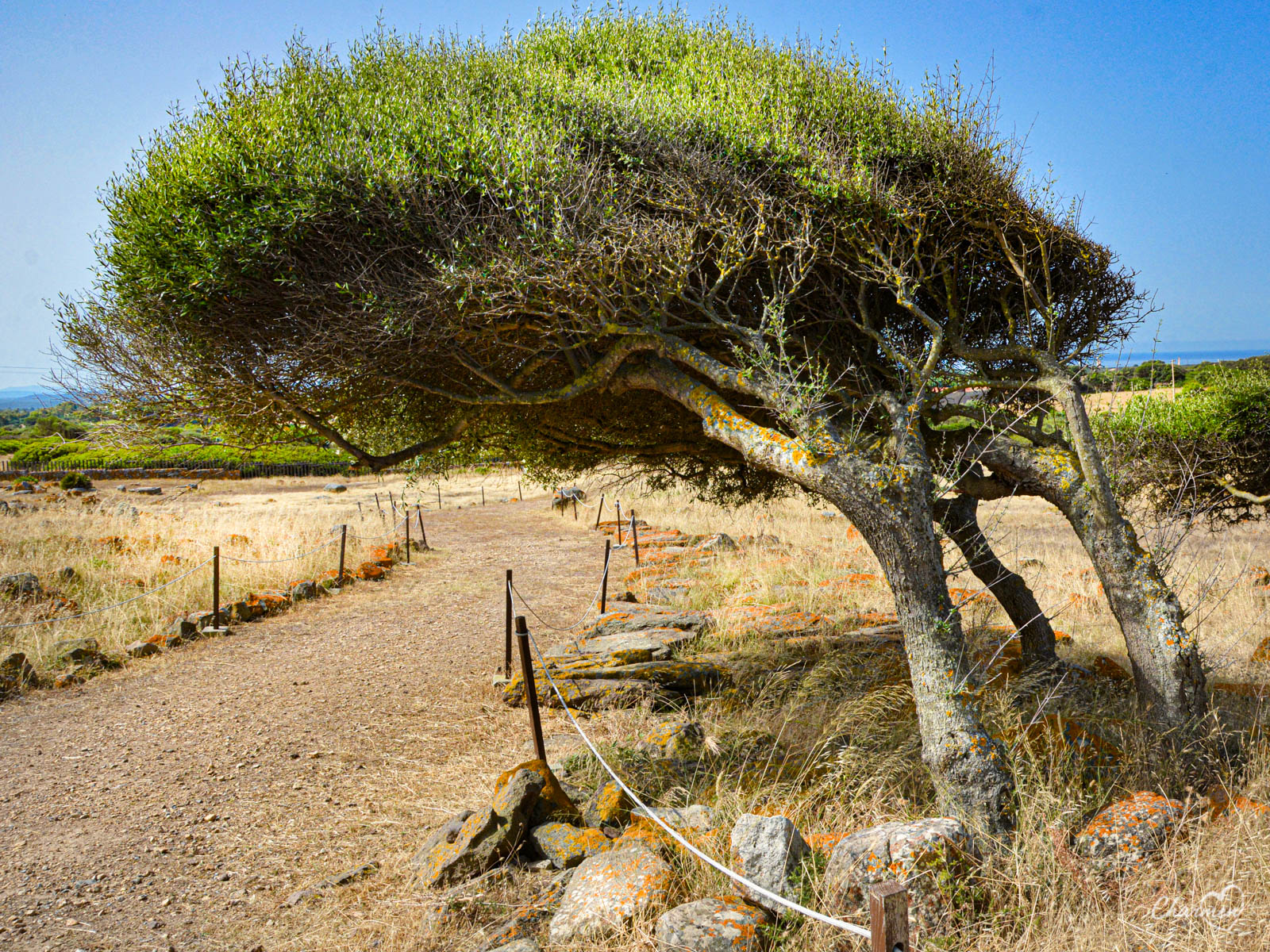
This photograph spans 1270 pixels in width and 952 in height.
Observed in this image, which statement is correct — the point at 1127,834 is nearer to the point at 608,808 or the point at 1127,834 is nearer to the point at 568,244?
the point at 608,808

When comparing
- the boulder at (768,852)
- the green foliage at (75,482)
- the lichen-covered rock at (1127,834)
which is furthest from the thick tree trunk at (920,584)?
the green foliage at (75,482)

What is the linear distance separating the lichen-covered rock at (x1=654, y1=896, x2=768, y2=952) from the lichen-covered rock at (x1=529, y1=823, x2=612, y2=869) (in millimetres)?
1420

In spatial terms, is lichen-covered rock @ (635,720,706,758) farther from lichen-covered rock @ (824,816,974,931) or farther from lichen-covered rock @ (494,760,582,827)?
lichen-covered rock @ (824,816,974,931)

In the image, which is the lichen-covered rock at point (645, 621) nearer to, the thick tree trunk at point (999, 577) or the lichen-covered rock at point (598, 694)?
the lichen-covered rock at point (598, 694)

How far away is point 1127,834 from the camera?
4.97 m

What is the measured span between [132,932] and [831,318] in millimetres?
7889

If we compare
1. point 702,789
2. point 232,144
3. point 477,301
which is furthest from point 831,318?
point 232,144

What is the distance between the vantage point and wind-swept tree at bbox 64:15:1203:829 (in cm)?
678

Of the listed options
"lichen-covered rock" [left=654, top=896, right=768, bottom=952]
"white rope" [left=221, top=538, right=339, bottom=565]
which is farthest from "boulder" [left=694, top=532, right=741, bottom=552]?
"lichen-covered rock" [left=654, top=896, right=768, bottom=952]

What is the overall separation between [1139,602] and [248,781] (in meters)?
8.72

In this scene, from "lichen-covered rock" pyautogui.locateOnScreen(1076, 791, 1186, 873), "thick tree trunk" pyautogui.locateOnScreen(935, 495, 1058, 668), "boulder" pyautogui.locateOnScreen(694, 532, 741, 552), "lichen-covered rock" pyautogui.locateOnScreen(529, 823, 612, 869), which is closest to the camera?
"lichen-covered rock" pyautogui.locateOnScreen(1076, 791, 1186, 873)

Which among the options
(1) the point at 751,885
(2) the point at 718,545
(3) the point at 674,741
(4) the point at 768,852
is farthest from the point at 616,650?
(2) the point at 718,545

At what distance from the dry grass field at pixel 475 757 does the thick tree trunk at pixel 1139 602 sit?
0.42 metres

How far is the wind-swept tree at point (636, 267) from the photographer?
6777 mm
